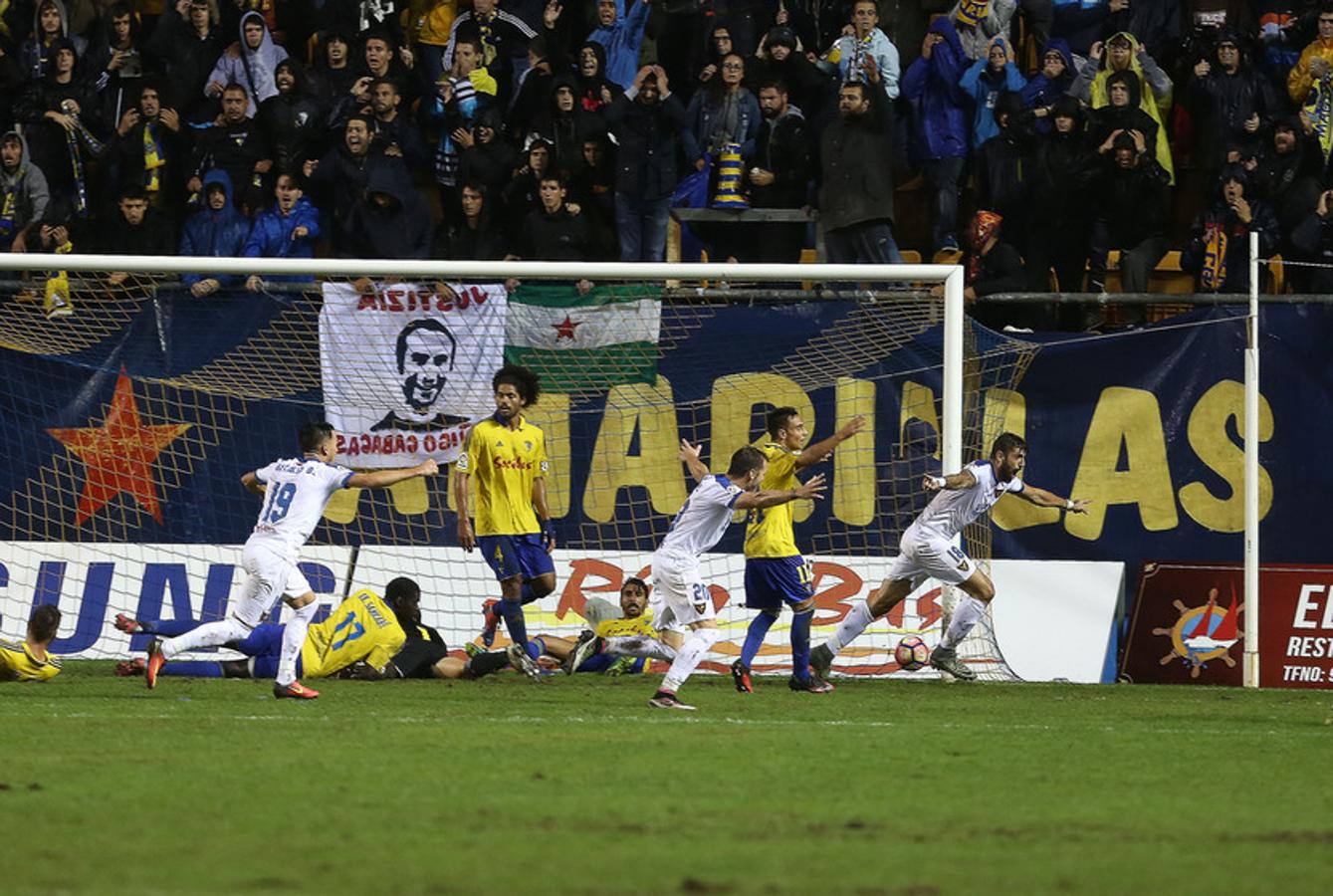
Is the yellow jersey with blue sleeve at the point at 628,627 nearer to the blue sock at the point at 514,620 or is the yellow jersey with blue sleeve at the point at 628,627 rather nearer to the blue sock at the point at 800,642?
the blue sock at the point at 514,620

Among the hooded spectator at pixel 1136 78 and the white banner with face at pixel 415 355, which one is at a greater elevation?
the hooded spectator at pixel 1136 78

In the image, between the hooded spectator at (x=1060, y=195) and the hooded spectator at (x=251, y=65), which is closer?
the hooded spectator at (x=1060, y=195)

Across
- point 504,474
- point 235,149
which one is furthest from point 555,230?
point 504,474

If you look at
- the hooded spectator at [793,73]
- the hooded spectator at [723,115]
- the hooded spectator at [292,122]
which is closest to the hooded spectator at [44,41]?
the hooded spectator at [292,122]

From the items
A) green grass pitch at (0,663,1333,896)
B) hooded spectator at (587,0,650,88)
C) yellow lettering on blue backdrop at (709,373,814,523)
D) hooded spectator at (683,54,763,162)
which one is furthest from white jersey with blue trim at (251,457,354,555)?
hooded spectator at (587,0,650,88)

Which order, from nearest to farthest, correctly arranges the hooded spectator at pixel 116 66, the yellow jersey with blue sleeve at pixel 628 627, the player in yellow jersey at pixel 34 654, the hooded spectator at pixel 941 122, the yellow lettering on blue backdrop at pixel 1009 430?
the player in yellow jersey at pixel 34 654 < the yellow jersey with blue sleeve at pixel 628 627 < the yellow lettering on blue backdrop at pixel 1009 430 < the hooded spectator at pixel 941 122 < the hooded spectator at pixel 116 66

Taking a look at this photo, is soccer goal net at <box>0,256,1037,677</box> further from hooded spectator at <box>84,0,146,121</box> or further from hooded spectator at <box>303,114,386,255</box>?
hooded spectator at <box>84,0,146,121</box>

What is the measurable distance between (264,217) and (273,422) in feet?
6.53

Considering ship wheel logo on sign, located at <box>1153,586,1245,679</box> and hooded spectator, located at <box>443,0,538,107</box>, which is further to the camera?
hooded spectator, located at <box>443,0,538,107</box>

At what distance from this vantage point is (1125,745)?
966cm

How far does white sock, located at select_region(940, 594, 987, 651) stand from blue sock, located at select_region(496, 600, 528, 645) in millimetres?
2975

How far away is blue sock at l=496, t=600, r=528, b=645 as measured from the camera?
44.7 ft

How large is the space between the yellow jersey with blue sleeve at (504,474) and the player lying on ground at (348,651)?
801 millimetres

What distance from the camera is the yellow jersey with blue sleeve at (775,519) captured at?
13.0 m
